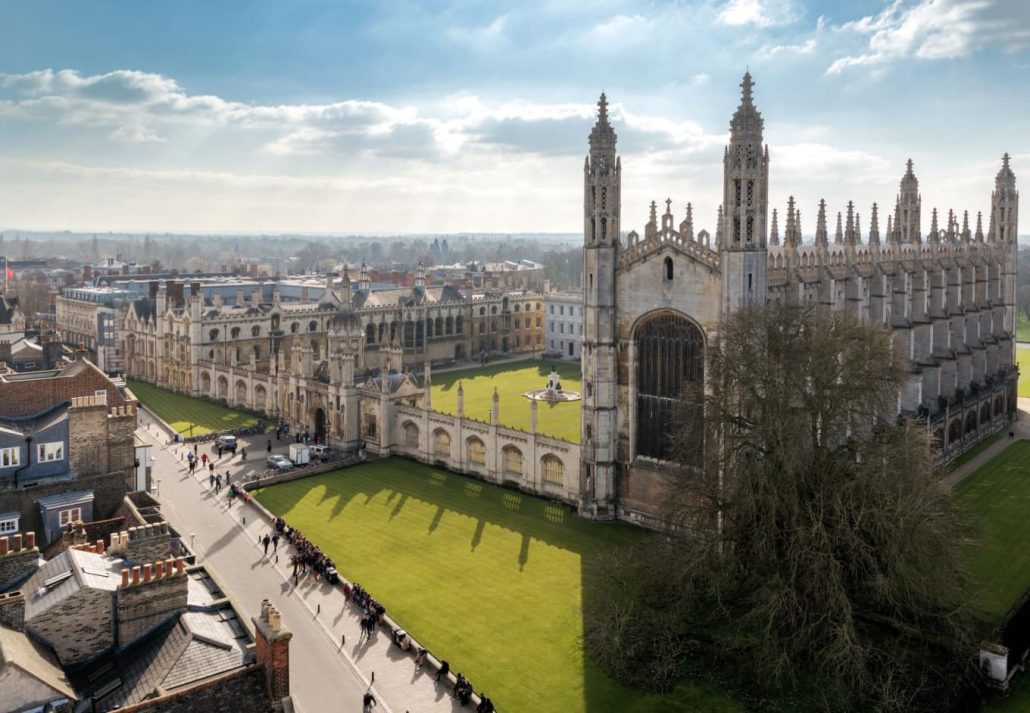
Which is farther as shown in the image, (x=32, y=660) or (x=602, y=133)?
(x=602, y=133)

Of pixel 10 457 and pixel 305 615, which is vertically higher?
pixel 10 457

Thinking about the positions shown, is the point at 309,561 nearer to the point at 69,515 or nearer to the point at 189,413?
the point at 69,515

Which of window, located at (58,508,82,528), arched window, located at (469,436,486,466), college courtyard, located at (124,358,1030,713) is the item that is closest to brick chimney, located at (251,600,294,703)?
college courtyard, located at (124,358,1030,713)

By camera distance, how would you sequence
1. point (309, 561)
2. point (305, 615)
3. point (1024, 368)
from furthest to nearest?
point (1024, 368) < point (309, 561) < point (305, 615)

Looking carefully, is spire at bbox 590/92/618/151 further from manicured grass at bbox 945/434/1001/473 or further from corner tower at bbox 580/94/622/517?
manicured grass at bbox 945/434/1001/473

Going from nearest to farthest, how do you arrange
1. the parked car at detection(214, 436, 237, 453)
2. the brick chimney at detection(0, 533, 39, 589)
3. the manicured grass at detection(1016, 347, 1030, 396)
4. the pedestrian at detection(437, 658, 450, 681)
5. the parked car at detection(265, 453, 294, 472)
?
the brick chimney at detection(0, 533, 39, 589) < the pedestrian at detection(437, 658, 450, 681) < the parked car at detection(265, 453, 294, 472) < the parked car at detection(214, 436, 237, 453) < the manicured grass at detection(1016, 347, 1030, 396)

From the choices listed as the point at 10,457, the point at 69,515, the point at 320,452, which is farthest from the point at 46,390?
the point at 320,452

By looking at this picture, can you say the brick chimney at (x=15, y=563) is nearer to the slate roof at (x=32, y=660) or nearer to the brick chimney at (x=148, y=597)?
the slate roof at (x=32, y=660)
